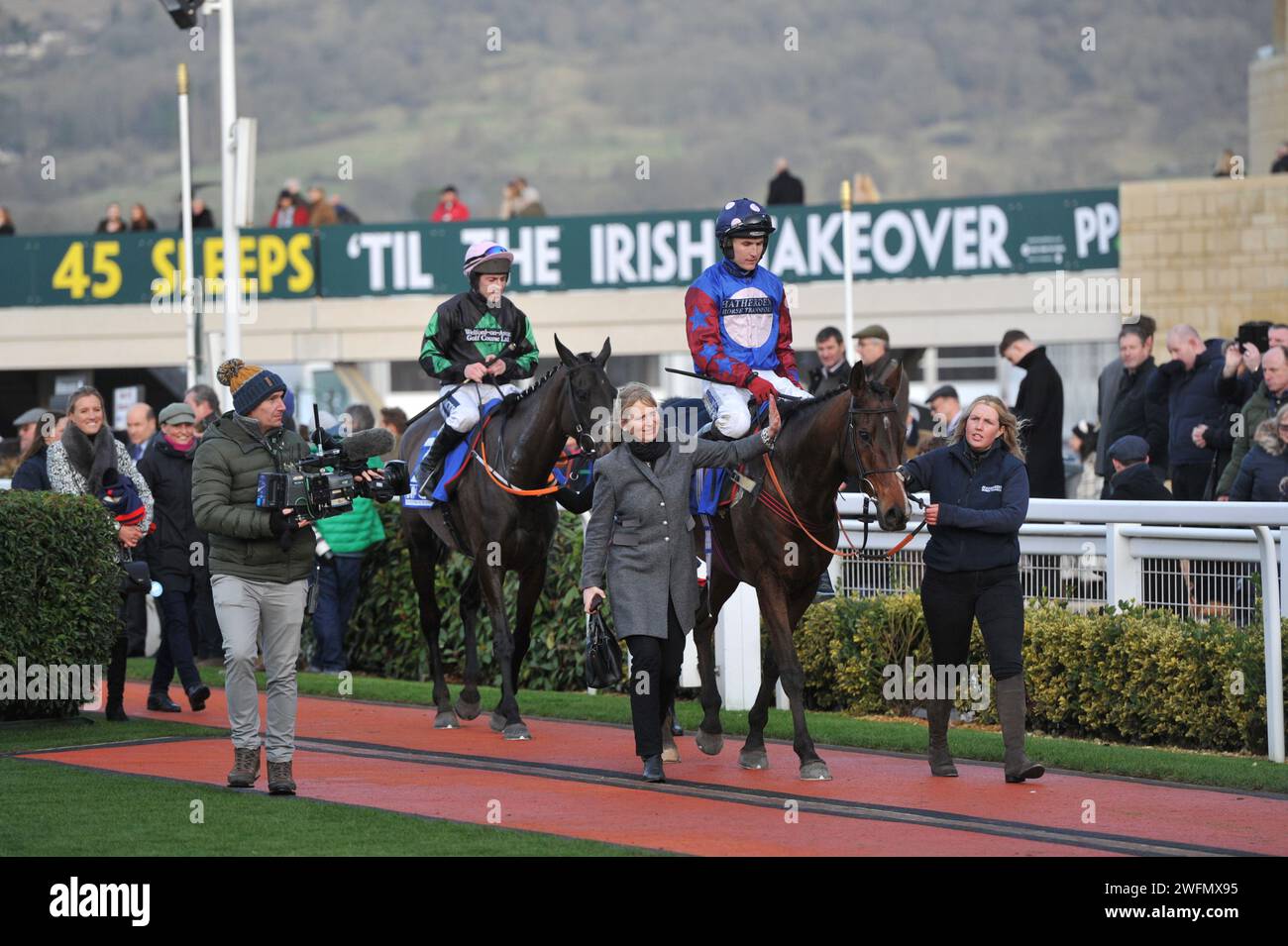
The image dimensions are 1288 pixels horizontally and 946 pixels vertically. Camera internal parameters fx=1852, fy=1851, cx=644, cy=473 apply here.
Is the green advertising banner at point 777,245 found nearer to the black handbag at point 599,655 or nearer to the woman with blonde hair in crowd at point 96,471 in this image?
the woman with blonde hair in crowd at point 96,471

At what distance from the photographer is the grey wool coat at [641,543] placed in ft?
28.7

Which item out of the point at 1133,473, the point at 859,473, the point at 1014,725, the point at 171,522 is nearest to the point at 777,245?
the point at 1133,473

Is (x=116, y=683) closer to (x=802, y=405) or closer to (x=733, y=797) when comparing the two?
(x=733, y=797)

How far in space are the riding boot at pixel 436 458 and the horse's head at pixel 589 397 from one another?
1.04 metres

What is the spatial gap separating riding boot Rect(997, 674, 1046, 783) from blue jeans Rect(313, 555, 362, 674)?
21.5 ft

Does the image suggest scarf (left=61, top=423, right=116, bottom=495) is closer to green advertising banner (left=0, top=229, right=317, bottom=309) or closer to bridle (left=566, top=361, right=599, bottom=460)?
bridle (left=566, top=361, right=599, bottom=460)

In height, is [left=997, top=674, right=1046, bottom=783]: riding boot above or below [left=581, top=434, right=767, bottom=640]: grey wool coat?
below

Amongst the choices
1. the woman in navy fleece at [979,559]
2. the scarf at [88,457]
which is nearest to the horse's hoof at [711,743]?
the woman in navy fleece at [979,559]

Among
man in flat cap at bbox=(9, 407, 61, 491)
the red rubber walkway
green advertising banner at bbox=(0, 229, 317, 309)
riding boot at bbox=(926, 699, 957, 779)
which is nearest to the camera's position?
the red rubber walkway

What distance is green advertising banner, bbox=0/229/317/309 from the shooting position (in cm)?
2853

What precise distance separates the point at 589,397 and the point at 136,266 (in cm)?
2051

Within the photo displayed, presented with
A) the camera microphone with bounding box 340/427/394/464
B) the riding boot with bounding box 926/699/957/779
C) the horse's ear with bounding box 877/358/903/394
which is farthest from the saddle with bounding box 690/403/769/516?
the camera microphone with bounding box 340/427/394/464
